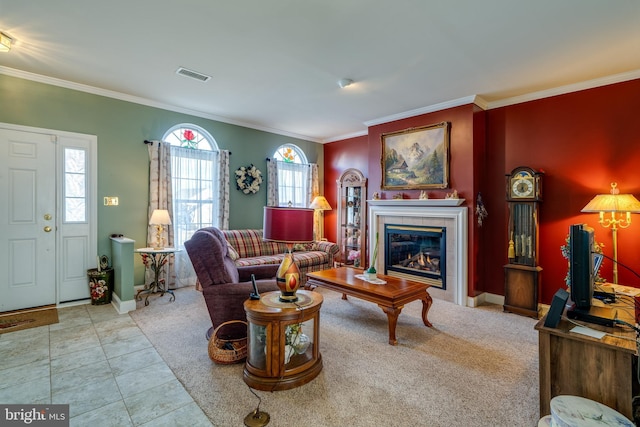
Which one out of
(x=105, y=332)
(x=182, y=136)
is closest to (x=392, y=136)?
(x=182, y=136)

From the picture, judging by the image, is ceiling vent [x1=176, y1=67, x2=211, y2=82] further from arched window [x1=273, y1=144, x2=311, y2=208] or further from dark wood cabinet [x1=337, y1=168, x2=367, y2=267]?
dark wood cabinet [x1=337, y1=168, x2=367, y2=267]

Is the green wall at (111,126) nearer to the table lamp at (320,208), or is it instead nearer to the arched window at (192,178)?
the arched window at (192,178)

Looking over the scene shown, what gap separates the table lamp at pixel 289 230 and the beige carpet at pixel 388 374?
0.71m

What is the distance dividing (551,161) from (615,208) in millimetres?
1027

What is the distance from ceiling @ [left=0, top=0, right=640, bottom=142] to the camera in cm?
235

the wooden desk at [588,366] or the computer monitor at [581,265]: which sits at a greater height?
the computer monitor at [581,265]

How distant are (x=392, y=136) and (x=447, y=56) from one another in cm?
199

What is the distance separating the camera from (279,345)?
81.2 inches

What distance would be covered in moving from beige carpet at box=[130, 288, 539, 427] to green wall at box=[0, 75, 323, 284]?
4.82 ft

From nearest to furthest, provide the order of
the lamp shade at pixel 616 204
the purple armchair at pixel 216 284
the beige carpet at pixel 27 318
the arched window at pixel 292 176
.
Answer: the purple armchair at pixel 216 284
the lamp shade at pixel 616 204
the beige carpet at pixel 27 318
the arched window at pixel 292 176

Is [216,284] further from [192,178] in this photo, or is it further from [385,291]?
[192,178]

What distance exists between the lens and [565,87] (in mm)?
3688

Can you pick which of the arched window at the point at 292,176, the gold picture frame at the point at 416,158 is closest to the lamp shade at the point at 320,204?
the arched window at the point at 292,176

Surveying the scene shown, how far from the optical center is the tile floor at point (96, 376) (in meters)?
1.87
